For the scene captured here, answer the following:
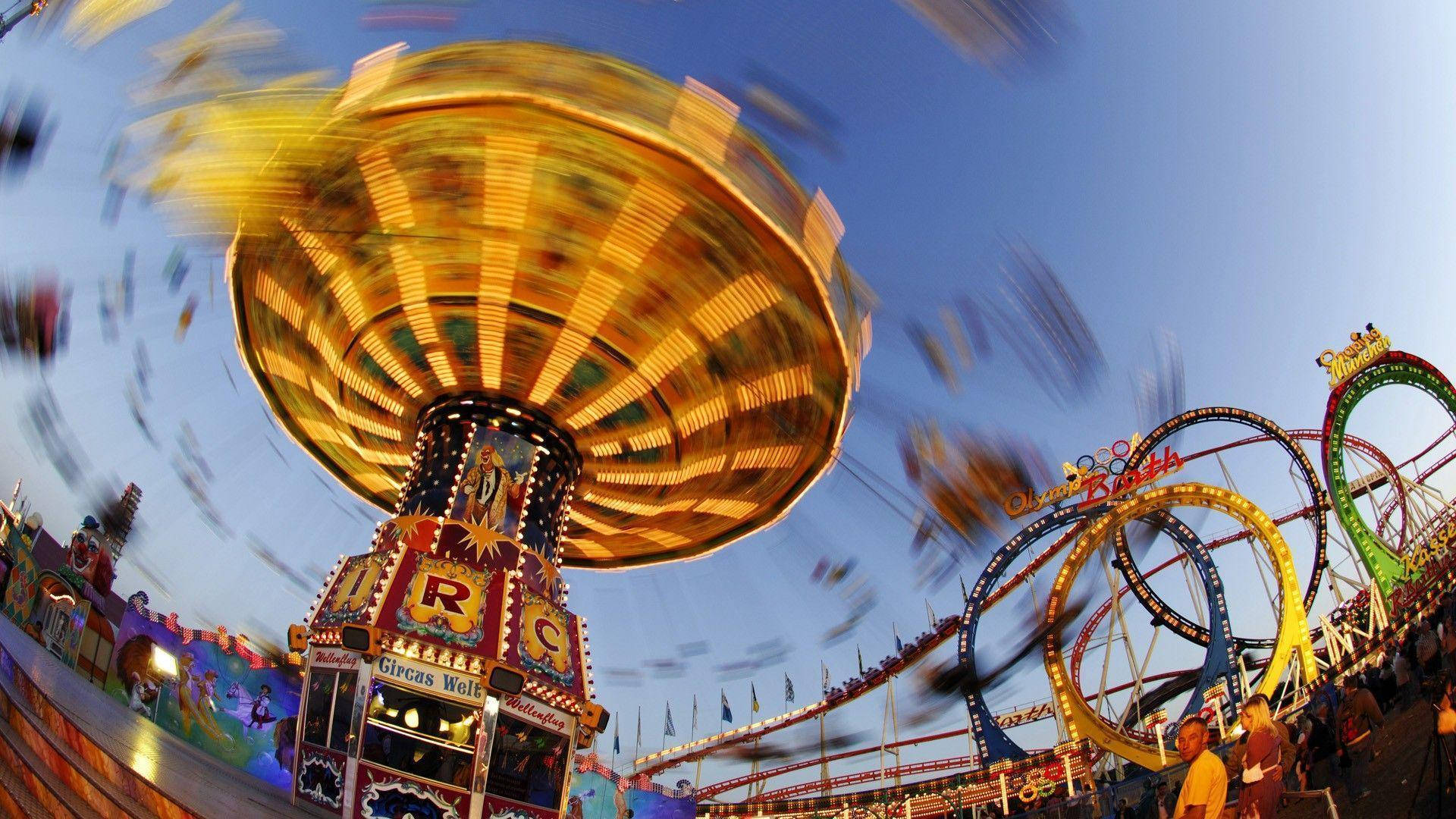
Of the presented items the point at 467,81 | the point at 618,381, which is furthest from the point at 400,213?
the point at 618,381

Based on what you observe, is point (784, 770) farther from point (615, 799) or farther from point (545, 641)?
point (545, 641)

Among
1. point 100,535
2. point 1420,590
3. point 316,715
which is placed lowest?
point 316,715

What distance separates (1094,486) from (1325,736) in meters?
11.5

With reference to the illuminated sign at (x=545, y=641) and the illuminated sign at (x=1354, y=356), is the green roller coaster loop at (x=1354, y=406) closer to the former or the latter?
the illuminated sign at (x=1354, y=356)

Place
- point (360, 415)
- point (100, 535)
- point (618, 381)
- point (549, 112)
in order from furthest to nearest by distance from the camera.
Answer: point (100, 535) → point (360, 415) → point (618, 381) → point (549, 112)

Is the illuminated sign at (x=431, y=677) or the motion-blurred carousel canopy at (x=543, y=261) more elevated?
the motion-blurred carousel canopy at (x=543, y=261)

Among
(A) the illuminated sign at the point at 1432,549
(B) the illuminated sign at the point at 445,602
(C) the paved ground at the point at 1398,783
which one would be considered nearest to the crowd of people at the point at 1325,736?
(C) the paved ground at the point at 1398,783

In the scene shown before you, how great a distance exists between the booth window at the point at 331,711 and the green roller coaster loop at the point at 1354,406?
2081cm

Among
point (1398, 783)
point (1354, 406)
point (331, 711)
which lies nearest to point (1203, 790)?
point (1398, 783)

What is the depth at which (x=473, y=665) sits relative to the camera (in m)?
11.8

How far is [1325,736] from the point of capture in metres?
10.8

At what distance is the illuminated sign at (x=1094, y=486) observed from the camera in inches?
837

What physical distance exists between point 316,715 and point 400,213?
670 centimetres

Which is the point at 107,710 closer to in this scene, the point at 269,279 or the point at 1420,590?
the point at 269,279
